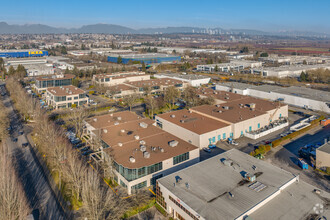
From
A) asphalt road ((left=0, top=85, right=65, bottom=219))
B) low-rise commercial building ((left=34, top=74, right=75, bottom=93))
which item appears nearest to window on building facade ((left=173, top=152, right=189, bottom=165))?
asphalt road ((left=0, top=85, right=65, bottom=219))

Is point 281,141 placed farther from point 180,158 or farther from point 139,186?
point 139,186

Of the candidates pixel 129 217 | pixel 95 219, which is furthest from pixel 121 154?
pixel 95 219

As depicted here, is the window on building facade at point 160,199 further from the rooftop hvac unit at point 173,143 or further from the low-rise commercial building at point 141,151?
the rooftop hvac unit at point 173,143

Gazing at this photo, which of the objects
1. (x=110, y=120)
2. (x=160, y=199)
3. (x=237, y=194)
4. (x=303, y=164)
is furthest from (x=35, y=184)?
(x=303, y=164)

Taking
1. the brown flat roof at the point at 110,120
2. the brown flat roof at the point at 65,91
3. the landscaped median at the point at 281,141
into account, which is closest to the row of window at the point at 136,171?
the brown flat roof at the point at 110,120

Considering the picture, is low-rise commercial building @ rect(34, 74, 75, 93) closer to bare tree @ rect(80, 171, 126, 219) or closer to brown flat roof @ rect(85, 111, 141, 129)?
brown flat roof @ rect(85, 111, 141, 129)

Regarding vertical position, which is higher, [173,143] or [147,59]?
[147,59]

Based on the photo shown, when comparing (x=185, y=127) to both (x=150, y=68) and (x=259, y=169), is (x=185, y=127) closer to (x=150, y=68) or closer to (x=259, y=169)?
(x=259, y=169)
